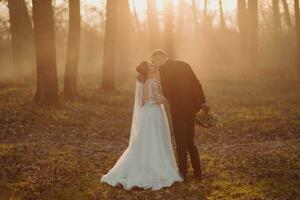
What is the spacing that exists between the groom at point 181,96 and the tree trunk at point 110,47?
15671mm

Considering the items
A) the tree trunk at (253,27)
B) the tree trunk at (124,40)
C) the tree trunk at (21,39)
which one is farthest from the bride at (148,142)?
the tree trunk at (253,27)

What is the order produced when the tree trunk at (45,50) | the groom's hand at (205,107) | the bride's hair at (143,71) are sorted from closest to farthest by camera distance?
the groom's hand at (205,107), the bride's hair at (143,71), the tree trunk at (45,50)

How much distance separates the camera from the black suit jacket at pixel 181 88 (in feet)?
36.3

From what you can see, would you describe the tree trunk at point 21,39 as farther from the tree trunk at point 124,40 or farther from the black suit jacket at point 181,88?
the black suit jacket at point 181,88

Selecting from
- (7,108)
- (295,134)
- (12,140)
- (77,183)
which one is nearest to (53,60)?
(7,108)

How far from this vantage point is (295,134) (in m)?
18.0

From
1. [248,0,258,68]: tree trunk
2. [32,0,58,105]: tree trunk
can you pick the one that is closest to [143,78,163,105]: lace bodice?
[32,0,58,105]: tree trunk

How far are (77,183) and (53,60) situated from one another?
34.4ft

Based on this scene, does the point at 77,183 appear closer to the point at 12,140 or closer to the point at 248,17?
the point at 12,140

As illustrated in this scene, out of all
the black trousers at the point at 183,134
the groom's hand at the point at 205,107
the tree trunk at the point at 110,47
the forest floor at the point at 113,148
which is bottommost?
the forest floor at the point at 113,148

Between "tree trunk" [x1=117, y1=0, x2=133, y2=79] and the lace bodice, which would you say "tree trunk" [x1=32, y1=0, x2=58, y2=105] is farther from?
the lace bodice

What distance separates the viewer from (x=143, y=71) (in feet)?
37.3

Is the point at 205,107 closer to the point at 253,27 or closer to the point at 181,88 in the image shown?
the point at 181,88

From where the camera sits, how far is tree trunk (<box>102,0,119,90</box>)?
26781 millimetres
